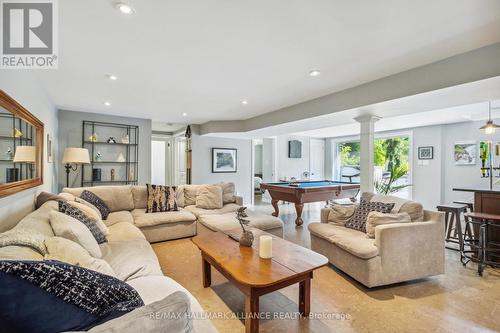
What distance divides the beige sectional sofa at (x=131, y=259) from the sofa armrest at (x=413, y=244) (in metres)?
1.83

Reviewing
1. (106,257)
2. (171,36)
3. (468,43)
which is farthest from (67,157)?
(468,43)

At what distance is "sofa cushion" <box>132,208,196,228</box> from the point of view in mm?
3652

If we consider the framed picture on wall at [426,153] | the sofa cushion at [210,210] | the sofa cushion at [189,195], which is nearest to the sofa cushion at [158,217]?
the sofa cushion at [210,210]

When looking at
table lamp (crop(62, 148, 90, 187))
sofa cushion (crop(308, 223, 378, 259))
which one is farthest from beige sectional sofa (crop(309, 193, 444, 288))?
table lamp (crop(62, 148, 90, 187))

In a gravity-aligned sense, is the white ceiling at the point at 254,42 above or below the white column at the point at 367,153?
above

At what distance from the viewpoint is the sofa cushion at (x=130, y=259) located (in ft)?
5.93

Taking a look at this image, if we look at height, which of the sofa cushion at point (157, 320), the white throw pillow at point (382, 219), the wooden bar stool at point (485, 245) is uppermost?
the sofa cushion at point (157, 320)

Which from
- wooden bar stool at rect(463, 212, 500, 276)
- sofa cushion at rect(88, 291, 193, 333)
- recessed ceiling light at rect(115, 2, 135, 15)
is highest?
recessed ceiling light at rect(115, 2, 135, 15)

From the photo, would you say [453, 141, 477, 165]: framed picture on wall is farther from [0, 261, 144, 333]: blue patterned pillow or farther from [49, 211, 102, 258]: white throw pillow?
[49, 211, 102, 258]: white throw pillow

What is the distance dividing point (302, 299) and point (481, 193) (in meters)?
2.95

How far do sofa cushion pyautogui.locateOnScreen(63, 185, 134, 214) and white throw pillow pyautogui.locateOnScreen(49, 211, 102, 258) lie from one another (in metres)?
2.15

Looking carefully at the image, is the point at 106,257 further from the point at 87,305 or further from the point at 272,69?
the point at 272,69

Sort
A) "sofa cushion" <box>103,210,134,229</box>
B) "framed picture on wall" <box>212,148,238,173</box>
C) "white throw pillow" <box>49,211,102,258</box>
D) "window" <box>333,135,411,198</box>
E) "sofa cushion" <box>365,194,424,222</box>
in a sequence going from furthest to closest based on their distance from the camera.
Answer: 1. "framed picture on wall" <box>212,148,238,173</box>
2. "window" <box>333,135,411,198</box>
3. "sofa cushion" <box>103,210,134,229</box>
4. "sofa cushion" <box>365,194,424,222</box>
5. "white throw pillow" <box>49,211,102,258</box>

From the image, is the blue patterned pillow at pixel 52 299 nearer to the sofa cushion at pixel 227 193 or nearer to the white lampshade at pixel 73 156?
the sofa cushion at pixel 227 193
